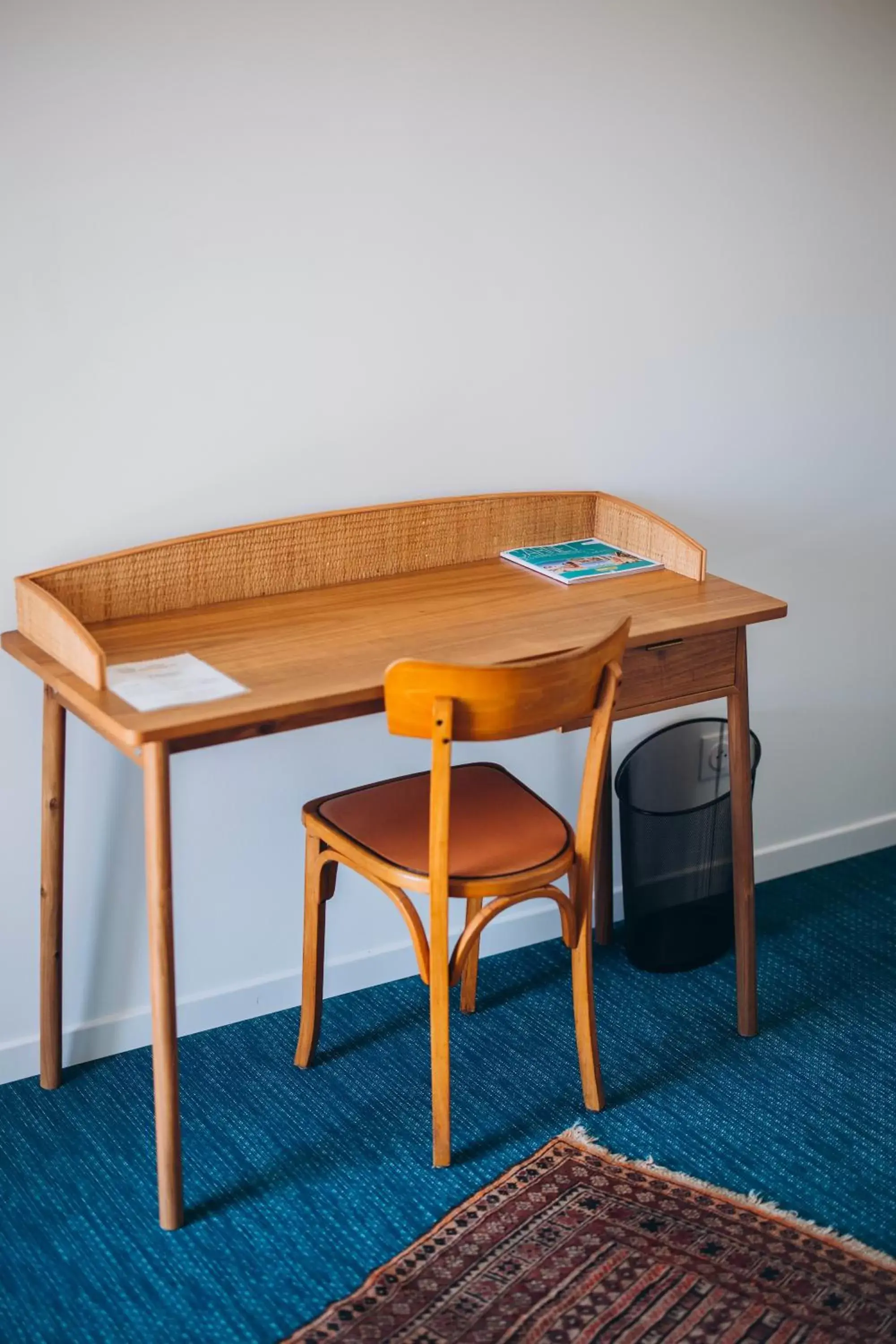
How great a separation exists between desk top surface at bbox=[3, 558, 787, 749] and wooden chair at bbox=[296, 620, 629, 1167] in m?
0.11

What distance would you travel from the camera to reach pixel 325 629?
229cm

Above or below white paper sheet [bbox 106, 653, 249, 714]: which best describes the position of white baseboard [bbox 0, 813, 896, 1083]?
below

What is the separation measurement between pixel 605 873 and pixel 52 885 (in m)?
1.16

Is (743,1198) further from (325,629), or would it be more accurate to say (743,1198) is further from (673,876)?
(325,629)

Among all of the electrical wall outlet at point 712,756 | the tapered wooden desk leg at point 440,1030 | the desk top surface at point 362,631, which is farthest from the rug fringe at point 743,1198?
the electrical wall outlet at point 712,756

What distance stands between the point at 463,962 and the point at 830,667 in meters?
1.48

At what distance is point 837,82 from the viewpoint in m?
2.93

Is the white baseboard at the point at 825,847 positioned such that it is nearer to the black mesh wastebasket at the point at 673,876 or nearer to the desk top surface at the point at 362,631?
the black mesh wastebasket at the point at 673,876

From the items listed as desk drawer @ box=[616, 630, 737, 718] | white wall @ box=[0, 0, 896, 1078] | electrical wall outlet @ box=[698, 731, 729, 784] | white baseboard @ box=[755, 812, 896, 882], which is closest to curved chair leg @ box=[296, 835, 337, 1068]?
white wall @ box=[0, 0, 896, 1078]

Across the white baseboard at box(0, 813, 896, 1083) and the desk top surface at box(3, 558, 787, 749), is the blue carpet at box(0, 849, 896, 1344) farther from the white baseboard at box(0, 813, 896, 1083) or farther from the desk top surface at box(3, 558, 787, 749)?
the desk top surface at box(3, 558, 787, 749)

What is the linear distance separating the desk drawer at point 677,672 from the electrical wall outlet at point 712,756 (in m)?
0.57

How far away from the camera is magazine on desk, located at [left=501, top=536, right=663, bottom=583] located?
2576 mm

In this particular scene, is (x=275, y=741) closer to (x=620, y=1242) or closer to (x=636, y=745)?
(x=636, y=745)

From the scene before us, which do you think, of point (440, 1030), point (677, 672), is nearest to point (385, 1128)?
point (440, 1030)
